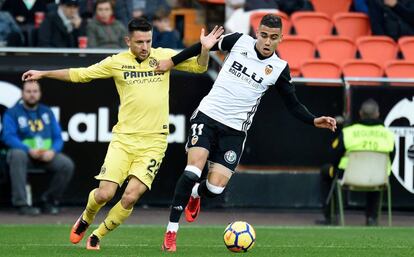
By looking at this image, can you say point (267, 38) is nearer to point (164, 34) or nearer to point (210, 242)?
point (210, 242)

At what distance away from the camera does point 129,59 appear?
11461mm

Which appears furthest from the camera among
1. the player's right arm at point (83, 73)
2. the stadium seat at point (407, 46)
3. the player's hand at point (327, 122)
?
the stadium seat at point (407, 46)

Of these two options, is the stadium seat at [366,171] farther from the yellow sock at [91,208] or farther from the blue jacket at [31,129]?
the yellow sock at [91,208]

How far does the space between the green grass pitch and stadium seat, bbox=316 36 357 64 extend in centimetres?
365

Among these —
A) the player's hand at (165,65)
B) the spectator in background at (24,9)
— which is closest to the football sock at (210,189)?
the player's hand at (165,65)

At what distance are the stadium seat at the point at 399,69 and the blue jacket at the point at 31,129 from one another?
16.4 ft

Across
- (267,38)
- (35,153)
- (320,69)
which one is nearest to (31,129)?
(35,153)

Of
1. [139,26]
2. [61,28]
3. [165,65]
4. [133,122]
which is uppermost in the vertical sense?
[139,26]

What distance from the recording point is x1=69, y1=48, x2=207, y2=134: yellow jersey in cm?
1137

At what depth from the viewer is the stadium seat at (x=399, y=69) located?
1766cm

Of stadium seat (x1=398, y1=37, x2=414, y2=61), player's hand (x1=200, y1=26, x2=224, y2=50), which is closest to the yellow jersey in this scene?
player's hand (x1=200, y1=26, x2=224, y2=50)

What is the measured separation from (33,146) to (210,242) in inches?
170

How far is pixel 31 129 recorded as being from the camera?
1616 centimetres

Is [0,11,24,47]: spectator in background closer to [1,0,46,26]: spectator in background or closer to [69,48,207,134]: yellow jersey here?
[1,0,46,26]: spectator in background
